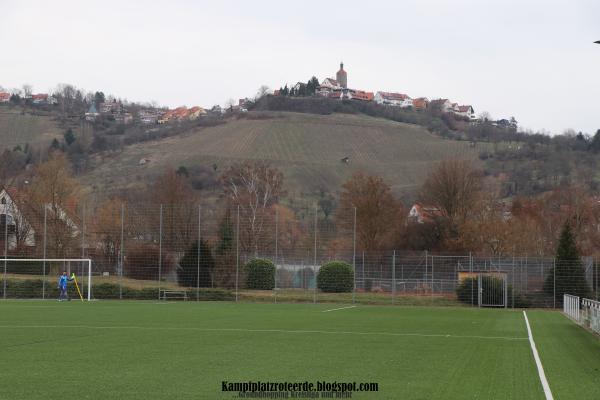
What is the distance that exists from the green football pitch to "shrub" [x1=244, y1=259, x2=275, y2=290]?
2172 cm

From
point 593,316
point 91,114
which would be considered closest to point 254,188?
point 593,316

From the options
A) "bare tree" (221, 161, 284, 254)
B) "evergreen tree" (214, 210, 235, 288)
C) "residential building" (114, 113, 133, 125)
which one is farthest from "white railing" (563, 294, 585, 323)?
"residential building" (114, 113, 133, 125)

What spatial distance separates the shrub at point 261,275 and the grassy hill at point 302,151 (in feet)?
222

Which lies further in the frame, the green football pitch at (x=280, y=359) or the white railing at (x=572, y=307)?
the white railing at (x=572, y=307)

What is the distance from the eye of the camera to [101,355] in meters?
15.1

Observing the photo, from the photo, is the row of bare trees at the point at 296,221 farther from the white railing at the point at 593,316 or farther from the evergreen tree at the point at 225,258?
the white railing at the point at 593,316

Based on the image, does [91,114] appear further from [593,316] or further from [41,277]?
[593,316]

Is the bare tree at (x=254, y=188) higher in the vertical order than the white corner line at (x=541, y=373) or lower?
higher

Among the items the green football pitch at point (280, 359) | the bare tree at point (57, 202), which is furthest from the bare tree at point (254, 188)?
the green football pitch at point (280, 359)

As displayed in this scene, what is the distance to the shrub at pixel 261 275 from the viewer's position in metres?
47.2

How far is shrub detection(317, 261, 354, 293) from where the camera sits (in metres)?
47.0

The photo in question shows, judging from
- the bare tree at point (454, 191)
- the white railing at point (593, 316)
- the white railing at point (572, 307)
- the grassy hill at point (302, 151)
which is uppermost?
the grassy hill at point (302, 151)

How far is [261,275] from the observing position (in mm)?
47281

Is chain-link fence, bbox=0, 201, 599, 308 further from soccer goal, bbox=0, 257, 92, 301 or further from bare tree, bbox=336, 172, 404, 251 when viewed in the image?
bare tree, bbox=336, 172, 404, 251
